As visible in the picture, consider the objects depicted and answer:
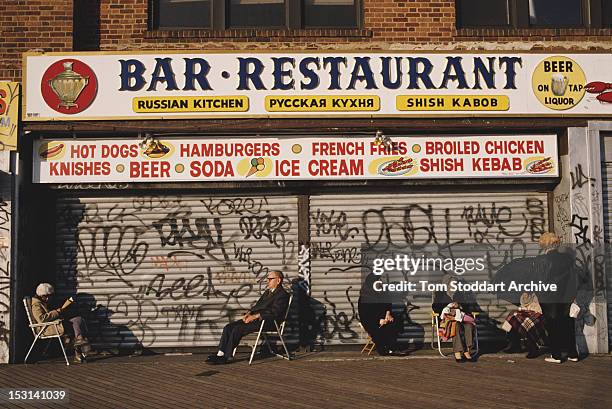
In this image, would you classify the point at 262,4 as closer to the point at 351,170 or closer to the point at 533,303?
the point at 351,170

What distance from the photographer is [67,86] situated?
1081cm

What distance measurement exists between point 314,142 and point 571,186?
13.0ft

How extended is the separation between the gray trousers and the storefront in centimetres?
97

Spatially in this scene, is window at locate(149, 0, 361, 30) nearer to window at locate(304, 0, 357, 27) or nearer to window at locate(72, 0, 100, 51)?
window at locate(304, 0, 357, 27)

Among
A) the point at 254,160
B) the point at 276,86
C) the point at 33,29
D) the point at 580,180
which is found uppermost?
the point at 33,29

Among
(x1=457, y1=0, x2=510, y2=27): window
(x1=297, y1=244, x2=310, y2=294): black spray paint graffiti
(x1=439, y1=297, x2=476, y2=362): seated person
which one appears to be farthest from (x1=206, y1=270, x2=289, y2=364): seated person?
(x1=457, y1=0, x2=510, y2=27): window

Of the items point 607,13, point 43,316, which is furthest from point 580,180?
point 43,316

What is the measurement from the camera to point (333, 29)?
37.2ft

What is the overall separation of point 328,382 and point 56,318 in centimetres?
426

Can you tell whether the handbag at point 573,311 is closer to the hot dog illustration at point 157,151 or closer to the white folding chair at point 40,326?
the hot dog illustration at point 157,151

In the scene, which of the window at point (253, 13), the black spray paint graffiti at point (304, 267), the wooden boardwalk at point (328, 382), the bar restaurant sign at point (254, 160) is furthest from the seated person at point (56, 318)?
the window at point (253, 13)

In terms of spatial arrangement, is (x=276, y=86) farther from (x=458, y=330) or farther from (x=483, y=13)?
(x=458, y=330)

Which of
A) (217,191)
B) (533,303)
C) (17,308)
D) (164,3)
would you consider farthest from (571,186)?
(17,308)

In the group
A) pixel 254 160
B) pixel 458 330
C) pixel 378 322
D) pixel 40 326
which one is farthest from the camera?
pixel 254 160
